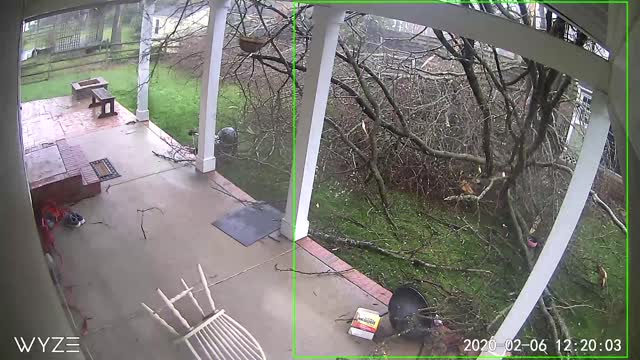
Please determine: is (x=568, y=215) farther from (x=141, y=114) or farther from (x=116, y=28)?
(x=141, y=114)

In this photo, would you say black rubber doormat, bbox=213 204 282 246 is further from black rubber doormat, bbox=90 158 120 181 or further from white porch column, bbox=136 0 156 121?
white porch column, bbox=136 0 156 121

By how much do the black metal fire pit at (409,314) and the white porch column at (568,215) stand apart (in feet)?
1.21

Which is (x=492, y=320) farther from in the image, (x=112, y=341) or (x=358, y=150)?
(x=112, y=341)

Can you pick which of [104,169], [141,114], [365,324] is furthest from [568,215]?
[141,114]

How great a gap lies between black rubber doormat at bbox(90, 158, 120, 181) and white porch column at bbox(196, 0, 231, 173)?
65 cm

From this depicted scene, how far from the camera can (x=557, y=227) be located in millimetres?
1858

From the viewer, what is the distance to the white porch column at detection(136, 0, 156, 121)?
422 cm

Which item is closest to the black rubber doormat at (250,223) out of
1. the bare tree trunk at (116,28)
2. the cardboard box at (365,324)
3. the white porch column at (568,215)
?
the cardboard box at (365,324)

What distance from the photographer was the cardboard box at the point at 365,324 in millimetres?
2381

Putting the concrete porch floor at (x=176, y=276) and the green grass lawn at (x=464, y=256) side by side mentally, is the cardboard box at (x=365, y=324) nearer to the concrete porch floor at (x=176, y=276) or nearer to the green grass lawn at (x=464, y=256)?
the concrete porch floor at (x=176, y=276)

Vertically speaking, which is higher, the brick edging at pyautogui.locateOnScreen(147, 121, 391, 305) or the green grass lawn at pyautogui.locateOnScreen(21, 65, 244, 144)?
the green grass lawn at pyautogui.locateOnScreen(21, 65, 244, 144)

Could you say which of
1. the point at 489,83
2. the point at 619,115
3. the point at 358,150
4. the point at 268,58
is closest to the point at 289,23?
the point at 268,58

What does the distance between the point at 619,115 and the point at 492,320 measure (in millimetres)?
1724

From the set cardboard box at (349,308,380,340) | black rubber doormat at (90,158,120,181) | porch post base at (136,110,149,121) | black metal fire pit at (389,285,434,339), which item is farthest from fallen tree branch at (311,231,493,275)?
porch post base at (136,110,149,121)
